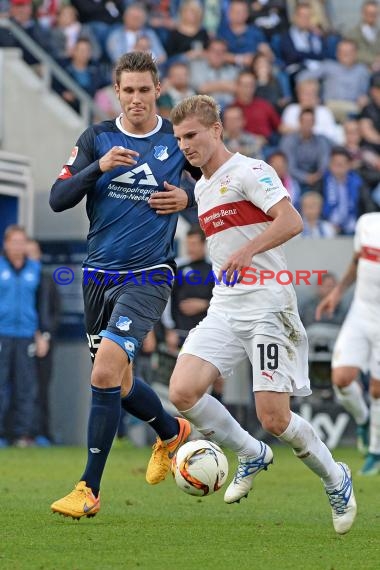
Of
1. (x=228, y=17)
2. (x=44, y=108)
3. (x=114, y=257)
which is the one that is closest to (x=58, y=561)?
(x=114, y=257)

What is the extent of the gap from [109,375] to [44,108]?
10.6 meters

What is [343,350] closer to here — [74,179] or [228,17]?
[74,179]

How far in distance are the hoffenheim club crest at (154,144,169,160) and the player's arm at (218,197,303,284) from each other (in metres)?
1.18

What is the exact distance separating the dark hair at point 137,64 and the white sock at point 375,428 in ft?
16.4

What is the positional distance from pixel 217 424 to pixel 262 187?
4.85ft

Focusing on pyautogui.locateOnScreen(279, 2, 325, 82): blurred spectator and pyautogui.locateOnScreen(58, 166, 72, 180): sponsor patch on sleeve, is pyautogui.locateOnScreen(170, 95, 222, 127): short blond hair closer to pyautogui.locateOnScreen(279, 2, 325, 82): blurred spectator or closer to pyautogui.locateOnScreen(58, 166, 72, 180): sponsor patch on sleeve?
pyautogui.locateOnScreen(58, 166, 72, 180): sponsor patch on sleeve

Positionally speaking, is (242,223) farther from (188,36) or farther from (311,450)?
(188,36)

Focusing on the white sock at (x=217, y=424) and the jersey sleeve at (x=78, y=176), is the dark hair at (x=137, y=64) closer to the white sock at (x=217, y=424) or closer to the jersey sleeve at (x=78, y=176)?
the jersey sleeve at (x=78, y=176)

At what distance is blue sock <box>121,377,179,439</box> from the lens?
29.1 feet

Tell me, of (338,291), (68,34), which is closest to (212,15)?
(68,34)

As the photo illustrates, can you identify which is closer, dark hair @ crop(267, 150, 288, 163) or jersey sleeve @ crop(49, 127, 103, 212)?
jersey sleeve @ crop(49, 127, 103, 212)

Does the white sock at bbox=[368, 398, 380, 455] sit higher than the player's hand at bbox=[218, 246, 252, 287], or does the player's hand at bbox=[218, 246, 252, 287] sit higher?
the player's hand at bbox=[218, 246, 252, 287]

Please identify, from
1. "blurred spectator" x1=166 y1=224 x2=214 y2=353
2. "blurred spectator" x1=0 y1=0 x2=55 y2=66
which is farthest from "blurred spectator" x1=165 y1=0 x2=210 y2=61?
"blurred spectator" x1=166 y1=224 x2=214 y2=353

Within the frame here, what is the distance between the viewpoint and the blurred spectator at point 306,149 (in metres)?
19.0
